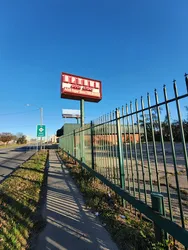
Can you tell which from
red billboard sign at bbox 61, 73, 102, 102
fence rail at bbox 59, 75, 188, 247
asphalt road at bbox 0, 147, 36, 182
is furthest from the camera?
red billboard sign at bbox 61, 73, 102, 102

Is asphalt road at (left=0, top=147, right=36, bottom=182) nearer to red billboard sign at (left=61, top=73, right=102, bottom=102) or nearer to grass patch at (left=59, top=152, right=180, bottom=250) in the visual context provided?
grass patch at (left=59, top=152, right=180, bottom=250)

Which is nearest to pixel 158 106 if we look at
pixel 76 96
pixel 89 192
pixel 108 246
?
pixel 108 246

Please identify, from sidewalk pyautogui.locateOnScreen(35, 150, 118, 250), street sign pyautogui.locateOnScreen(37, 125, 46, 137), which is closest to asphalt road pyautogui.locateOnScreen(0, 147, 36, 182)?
street sign pyautogui.locateOnScreen(37, 125, 46, 137)

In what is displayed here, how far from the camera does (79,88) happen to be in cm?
1173

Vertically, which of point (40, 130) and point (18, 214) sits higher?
point (40, 130)

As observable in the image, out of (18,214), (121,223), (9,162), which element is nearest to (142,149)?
(121,223)

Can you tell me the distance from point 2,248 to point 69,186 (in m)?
2.99

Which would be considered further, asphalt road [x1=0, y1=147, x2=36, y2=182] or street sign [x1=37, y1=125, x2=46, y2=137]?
street sign [x1=37, y1=125, x2=46, y2=137]

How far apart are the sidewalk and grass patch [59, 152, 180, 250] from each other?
0.45 ft

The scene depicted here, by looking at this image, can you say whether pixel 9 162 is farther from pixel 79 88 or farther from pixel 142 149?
pixel 142 149

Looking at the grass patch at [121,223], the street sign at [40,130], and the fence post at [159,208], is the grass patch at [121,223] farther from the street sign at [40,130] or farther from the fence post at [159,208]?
the street sign at [40,130]

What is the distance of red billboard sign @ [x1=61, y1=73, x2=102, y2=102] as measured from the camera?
447 inches

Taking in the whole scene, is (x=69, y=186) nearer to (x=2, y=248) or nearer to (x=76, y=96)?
(x=2, y=248)

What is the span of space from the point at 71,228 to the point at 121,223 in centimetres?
86
